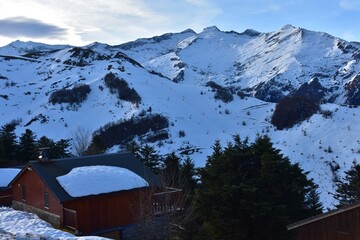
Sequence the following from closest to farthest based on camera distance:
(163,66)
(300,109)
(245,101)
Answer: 1. (300,109)
2. (245,101)
3. (163,66)

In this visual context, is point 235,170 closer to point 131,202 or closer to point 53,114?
point 131,202

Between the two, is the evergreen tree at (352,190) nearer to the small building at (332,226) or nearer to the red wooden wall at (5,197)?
the small building at (332,226)

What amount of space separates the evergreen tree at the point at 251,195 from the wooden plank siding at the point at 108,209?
5.57 metres

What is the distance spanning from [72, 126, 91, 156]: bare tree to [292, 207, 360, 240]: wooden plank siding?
33.5 metres

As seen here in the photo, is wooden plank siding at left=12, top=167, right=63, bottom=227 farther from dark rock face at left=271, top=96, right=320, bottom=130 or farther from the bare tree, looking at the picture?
dark rock face at left=271, top=96, right=320, bottom=130

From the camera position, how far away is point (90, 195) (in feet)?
70.4

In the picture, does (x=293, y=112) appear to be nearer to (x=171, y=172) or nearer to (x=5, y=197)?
(x=171, y=172)

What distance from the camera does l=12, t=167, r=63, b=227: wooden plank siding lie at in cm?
2283

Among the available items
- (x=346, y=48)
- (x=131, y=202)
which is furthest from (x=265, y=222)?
(x=346, y=48)

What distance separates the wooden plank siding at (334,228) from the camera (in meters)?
14.7

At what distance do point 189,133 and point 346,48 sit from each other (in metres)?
138

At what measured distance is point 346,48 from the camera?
170 m

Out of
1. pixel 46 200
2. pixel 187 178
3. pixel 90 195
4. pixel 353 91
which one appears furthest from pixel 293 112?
pixel 353 91

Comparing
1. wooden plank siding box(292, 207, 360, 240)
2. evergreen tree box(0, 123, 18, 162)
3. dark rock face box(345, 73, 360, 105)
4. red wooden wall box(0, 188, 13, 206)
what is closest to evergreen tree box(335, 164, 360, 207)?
wooden plank siding box(292, 207, 360, 240)
